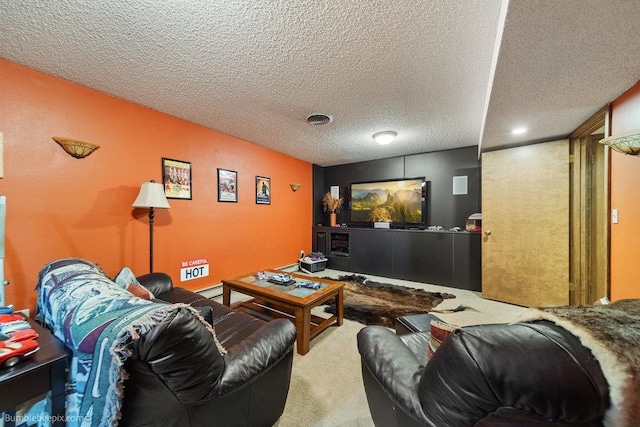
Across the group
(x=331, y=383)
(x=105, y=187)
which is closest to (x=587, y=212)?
(x=331, y=383)

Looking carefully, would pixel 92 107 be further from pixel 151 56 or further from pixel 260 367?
pixel 260 367

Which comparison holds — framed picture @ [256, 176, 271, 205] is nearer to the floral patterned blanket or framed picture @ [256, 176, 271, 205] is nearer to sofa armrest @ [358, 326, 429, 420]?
the floral patterned blanket

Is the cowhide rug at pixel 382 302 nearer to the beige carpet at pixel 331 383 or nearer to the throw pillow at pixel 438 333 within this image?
the beige carpet at pixel 331 383

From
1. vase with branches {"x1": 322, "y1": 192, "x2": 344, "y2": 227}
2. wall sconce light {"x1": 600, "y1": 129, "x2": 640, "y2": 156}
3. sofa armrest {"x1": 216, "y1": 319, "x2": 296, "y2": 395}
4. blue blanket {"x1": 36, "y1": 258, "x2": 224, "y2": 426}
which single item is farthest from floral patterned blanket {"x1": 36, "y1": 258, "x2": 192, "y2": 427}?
vase with branches {"x1": 322, "y1": 192, "x2": 344, "y2": 227}

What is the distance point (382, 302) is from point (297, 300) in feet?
5.09

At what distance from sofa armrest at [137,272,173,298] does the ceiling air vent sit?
2.30 metres

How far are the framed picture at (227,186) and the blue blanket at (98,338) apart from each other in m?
2.41

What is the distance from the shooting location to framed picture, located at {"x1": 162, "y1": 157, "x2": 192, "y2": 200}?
284 centimetres

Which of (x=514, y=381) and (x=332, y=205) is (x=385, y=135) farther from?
(x=514, y=381)

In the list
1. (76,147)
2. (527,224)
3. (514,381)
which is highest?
(76,147)

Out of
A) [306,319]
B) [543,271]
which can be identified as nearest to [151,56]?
[306,319]

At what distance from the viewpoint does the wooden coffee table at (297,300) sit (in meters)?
2.05

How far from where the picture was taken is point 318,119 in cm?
285

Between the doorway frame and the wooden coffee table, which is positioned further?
the doorway frame
